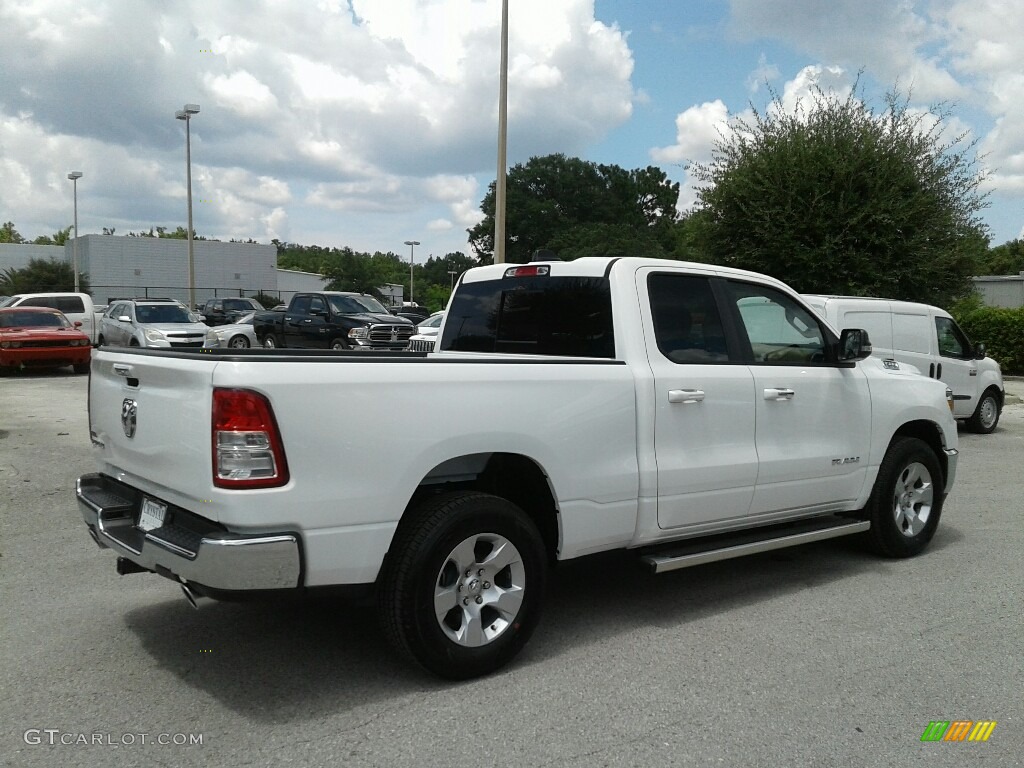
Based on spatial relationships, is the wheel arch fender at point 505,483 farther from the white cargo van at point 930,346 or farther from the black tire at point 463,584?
the white cargo van at point 930,346

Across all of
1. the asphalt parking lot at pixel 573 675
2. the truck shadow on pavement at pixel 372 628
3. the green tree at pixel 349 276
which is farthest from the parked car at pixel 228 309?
the truck shadow on pavement at pixel 372 628

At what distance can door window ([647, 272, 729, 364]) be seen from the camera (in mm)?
4898

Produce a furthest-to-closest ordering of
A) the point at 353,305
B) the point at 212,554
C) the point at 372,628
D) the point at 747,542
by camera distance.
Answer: the point at 353,305 < the point at 747,542 < the point at 372,628 < the point at 212,554

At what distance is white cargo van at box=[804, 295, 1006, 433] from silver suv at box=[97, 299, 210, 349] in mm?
14626

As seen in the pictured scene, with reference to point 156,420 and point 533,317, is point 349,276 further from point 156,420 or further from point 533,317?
point 156,420

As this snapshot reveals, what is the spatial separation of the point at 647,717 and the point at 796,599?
1959 millimetres

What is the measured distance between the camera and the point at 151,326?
70.2 feet

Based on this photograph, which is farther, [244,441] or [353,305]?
[353,305]

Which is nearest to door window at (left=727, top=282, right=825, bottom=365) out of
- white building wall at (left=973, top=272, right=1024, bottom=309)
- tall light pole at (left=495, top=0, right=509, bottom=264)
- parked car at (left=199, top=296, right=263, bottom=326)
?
tall light pole at (left=495, top=0, right=509, bottom=264)

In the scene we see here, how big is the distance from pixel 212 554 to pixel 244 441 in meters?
0.44

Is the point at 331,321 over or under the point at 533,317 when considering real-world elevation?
under

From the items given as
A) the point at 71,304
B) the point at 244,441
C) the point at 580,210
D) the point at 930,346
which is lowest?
the point at 244,441

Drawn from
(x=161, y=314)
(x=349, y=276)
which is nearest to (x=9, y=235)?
(x=349, y=276)

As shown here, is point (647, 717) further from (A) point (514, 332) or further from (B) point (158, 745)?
(A) point (514, 332)
